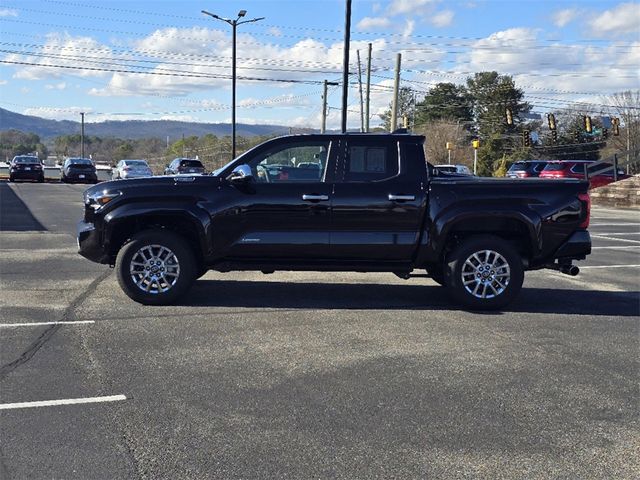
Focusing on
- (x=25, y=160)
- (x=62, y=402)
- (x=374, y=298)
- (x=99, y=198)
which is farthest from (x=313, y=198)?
(x=25, y=160)

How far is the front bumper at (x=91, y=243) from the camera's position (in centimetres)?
797

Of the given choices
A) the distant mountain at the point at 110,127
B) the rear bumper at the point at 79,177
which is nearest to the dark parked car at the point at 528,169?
the rear bumper at the point at 79,177

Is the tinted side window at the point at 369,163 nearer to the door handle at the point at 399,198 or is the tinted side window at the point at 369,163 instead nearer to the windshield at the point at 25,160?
the door handle at the point at 399,198

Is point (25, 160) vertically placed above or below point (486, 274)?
above

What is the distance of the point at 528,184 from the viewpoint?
7.93 meters

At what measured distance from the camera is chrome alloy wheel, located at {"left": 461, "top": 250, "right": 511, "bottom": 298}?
791 cm

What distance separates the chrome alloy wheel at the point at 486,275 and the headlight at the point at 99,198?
3.93m

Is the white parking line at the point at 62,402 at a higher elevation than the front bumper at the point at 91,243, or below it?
below

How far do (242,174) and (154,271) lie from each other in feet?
4.72

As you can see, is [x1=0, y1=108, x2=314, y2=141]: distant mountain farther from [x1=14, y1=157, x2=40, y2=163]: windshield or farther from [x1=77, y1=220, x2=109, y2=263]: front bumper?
[x1=77, y1=220, x2=109, y2=263]: front bumper

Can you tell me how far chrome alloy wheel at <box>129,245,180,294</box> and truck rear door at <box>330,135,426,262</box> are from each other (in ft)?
5.80

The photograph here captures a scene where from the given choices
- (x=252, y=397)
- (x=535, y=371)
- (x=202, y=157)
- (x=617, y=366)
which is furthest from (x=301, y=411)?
(x=202, y=157)

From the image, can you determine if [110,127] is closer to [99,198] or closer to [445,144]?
[445,144]

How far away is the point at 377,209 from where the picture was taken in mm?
7852
